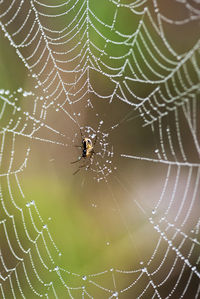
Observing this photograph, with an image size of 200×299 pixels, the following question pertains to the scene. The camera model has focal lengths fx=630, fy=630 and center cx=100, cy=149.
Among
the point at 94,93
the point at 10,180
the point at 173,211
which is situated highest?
the point at 94,93

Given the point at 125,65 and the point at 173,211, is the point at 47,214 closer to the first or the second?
the point at 173,211

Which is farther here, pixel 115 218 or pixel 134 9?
pixel 115 218

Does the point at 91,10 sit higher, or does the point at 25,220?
the point at 91,10

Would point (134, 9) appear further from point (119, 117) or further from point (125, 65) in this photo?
point (119, 117)

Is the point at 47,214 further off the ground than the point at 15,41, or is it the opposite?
the point at 15,41

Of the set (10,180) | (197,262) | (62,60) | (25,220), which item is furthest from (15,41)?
(197,262)

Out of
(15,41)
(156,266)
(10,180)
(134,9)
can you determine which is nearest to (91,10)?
(134,9)
